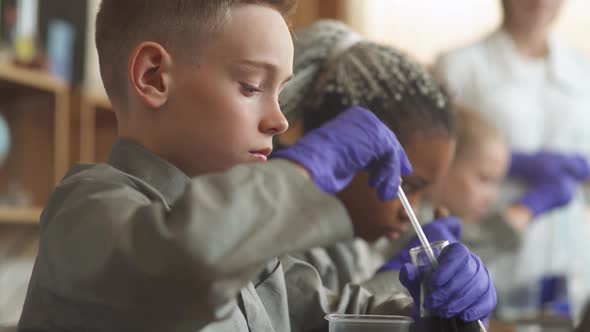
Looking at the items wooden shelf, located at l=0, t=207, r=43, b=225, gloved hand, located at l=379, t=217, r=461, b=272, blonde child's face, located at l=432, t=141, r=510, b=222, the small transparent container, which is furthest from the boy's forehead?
wooden shelf, located at l=0, t=207, r=43, b=225

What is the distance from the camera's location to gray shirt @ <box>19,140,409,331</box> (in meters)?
0.55

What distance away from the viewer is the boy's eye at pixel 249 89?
75 cm

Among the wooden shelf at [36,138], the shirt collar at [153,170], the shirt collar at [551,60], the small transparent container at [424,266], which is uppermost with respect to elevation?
the shirt collar at [153,170]

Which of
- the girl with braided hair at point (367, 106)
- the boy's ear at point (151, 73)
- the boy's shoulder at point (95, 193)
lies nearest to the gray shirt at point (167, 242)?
the boy's shoulder at point (95, 193)

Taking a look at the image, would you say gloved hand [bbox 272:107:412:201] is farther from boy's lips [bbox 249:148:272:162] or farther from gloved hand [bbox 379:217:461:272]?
gloved hand [bbox 379:217:461:272]

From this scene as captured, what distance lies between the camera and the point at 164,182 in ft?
2.46

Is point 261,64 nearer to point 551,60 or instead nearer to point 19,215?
point 19,215

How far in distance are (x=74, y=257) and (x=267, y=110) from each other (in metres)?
0.25

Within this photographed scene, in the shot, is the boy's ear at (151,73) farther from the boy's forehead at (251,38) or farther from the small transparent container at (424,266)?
the small transparent container at (424,266)

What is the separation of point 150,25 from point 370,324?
37 cm

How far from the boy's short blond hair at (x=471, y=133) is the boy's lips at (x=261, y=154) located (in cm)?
102

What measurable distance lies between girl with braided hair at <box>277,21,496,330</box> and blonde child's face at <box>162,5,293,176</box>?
0.98ft

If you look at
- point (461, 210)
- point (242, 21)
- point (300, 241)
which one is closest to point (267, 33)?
point (242, 21)

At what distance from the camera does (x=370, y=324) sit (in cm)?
70
